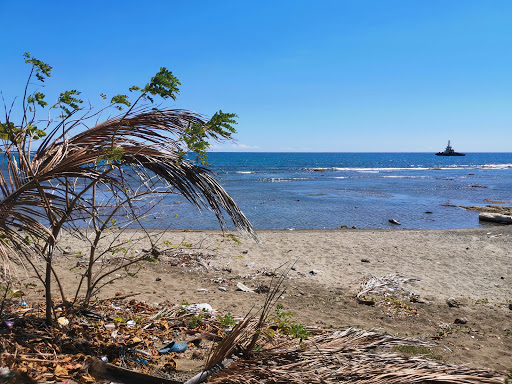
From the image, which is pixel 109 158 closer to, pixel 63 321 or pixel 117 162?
pixel 117 162

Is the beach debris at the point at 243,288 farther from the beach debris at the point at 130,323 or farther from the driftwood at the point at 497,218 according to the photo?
the driftwood at the point at 497,218

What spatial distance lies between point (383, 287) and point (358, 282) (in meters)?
0.74

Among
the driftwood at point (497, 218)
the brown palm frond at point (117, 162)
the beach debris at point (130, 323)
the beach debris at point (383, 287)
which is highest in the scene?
the brown palm frond at point (117, 162)

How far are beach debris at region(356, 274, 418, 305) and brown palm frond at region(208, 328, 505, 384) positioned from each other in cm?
304

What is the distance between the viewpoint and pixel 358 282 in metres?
7.51

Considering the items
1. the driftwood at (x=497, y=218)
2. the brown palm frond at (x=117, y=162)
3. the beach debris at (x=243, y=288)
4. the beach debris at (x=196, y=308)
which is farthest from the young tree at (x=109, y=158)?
the driftwood at (x=497, y=218)

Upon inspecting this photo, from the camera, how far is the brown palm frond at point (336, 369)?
9.34ft

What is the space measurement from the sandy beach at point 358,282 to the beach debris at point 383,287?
0.06 m

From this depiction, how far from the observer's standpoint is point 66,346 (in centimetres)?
318

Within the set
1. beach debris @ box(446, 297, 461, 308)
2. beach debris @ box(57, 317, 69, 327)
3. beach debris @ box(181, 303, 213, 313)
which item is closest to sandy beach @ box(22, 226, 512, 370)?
beach debris @ box(446, 297, 461, 308)

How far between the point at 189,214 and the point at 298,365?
565 inches

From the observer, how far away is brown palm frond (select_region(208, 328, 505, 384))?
285 centimetres

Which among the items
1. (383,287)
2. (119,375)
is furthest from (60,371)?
(383,287)

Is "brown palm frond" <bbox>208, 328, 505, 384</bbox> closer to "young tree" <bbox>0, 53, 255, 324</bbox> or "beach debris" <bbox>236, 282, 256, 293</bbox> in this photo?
"young tree" <bbox>0, 53, 255, 324</bbox>
